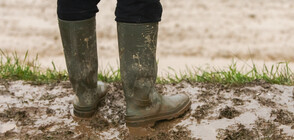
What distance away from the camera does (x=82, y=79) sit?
223 centimetres

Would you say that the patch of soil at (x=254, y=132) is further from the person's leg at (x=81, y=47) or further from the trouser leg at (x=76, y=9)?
the trouser leg at (x=76, y=9)

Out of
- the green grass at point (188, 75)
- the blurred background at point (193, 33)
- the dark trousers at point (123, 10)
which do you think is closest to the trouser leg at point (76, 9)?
the dark trousers at point (123, 10)

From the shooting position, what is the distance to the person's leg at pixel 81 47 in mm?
2070

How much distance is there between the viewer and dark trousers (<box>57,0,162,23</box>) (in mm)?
1951

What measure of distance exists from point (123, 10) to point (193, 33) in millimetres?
2358

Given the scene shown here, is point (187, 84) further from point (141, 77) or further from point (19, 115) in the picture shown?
point (19, 115)

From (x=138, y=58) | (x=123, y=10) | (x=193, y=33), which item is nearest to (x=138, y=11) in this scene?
(x=123, y=10)

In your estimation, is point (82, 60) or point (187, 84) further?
point (187, 84)

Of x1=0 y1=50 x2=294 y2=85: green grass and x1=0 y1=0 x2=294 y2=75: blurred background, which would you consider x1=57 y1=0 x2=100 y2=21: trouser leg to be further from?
x1=0 y1=0 x2=294 y2=75: blurred background

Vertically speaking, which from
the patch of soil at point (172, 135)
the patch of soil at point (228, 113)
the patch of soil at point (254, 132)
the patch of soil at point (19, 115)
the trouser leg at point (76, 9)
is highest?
the trouser leg at point (76, 9)

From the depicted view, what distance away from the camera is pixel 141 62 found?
209cm

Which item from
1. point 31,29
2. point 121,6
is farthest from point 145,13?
point 31,29

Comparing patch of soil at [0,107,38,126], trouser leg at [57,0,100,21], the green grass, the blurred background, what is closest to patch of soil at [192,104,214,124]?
the green grass

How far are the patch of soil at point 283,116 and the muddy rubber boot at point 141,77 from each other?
0.50m
